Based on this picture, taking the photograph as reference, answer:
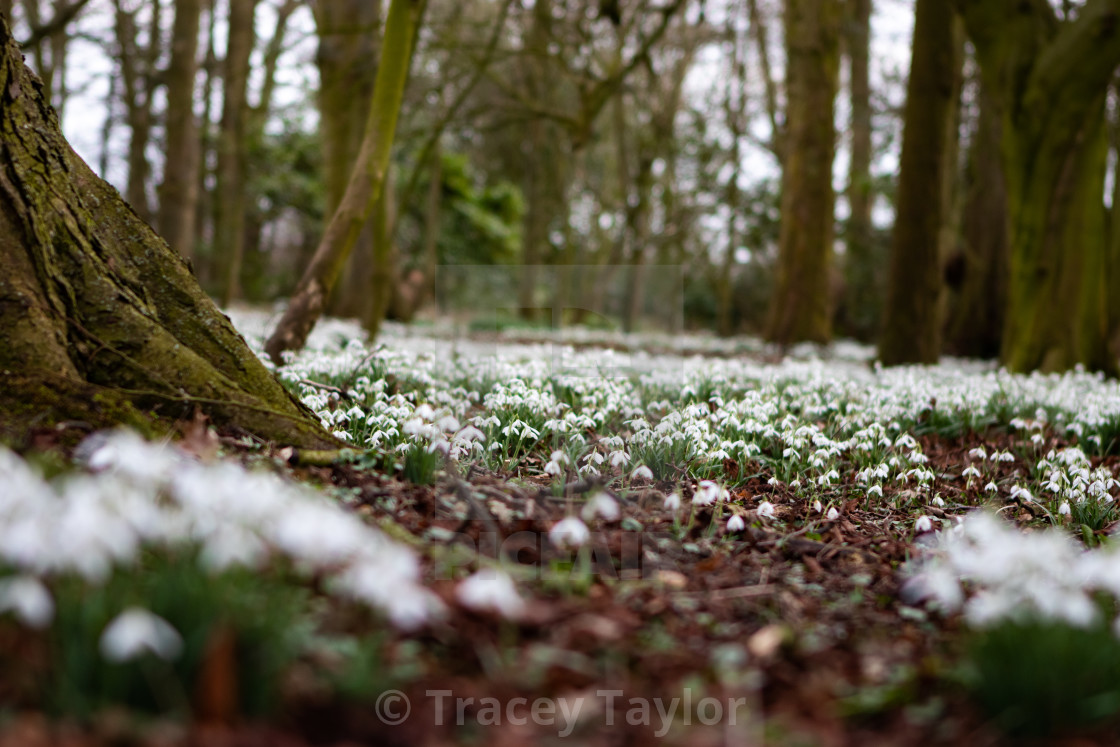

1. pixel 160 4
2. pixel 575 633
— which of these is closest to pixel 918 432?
pixel 575 633

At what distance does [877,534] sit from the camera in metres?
3.44

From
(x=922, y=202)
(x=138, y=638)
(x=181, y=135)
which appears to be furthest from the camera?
(x=181, y=135)

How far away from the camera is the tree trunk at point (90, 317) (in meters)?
2.68

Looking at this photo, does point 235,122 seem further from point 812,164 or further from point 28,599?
point 28,599

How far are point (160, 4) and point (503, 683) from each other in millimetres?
14834

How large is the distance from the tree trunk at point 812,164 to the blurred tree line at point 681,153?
39 mm

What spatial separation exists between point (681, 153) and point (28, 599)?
19.8m

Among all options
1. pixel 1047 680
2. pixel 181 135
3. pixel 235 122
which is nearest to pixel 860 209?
pixel 235 122

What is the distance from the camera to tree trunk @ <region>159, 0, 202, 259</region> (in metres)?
10.6

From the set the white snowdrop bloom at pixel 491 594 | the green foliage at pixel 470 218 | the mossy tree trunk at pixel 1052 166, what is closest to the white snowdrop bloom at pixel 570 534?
the white snowdrop bloom at pixel 491 594

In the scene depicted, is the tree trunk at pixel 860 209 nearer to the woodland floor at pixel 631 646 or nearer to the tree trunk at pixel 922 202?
the tree trunk at pixel 922 202

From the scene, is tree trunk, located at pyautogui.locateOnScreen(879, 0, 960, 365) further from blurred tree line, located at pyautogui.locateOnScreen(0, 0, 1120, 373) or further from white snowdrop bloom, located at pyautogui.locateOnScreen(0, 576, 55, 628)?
white snowdrop bloom, located at pyautogui.locateOnScreen(0, 576, 55, 628)

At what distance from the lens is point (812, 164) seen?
36.9 ft

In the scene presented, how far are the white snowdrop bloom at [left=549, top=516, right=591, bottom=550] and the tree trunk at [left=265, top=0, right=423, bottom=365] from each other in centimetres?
368
